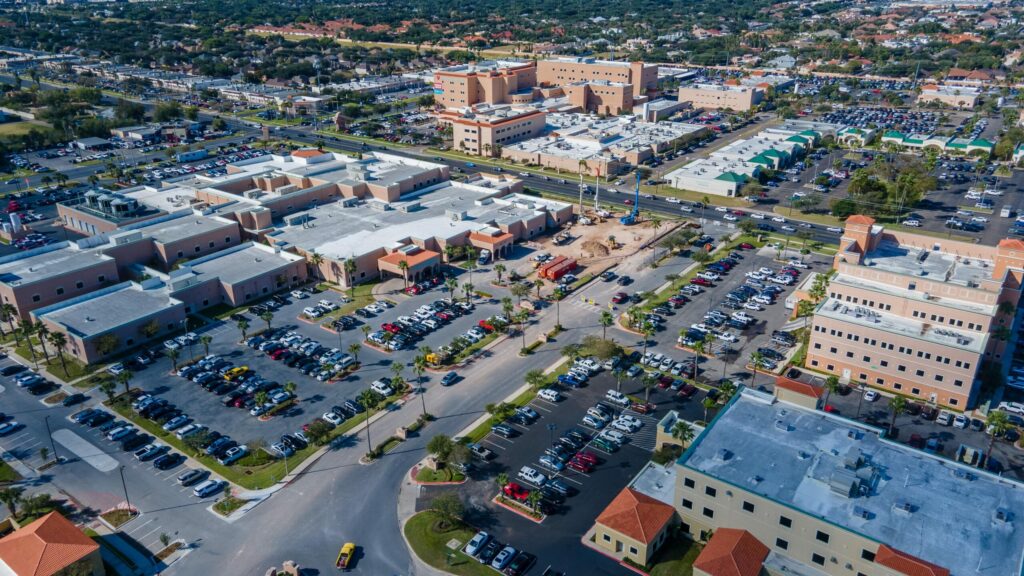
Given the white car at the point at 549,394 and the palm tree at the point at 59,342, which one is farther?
the palm tree at the point at 59,342

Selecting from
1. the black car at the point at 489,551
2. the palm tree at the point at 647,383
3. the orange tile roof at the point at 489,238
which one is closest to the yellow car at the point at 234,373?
the black car at the point at 489,551

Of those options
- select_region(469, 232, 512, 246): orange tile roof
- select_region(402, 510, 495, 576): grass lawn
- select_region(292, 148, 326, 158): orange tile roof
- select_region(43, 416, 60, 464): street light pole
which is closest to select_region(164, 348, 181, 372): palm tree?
select_region(43, 416, 60, 464): street light pole

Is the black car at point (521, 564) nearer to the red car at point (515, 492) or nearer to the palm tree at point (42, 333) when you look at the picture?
the red car at point (515, 492)

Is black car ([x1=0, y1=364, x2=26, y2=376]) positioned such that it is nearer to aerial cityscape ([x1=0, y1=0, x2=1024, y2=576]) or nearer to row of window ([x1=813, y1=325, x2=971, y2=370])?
aerial cityscape ([x1=0, y1=0, x2=1024, y2=576])

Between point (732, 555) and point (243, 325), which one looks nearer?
point (732, 555)

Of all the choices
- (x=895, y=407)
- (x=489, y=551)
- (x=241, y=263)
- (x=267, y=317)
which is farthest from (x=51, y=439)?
(x=895, y=407)

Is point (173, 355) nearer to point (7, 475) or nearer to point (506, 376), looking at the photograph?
point (7, 475)
